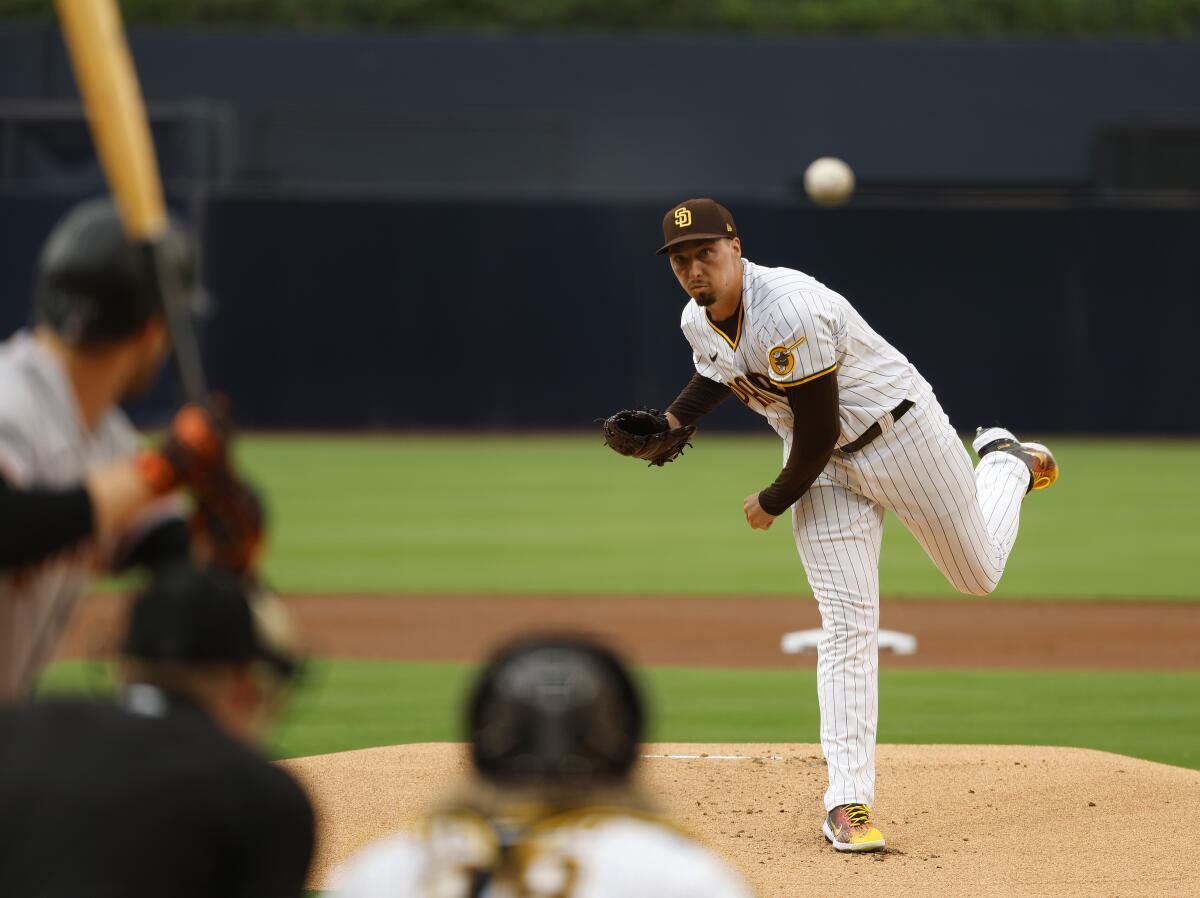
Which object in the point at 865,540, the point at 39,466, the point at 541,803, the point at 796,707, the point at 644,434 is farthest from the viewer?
the point at 796,707

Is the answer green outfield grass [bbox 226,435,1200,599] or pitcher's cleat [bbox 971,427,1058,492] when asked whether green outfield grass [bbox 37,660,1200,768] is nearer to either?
pitcher's cleat [bbox 971,427,1058,492]

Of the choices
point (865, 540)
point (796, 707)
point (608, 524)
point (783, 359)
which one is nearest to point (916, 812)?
point (865, 540)

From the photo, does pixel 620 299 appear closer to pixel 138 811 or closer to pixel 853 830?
pixel 853 830

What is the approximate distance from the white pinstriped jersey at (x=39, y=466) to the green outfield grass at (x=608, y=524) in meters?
8.13

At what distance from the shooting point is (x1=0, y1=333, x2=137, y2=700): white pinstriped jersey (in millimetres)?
2795

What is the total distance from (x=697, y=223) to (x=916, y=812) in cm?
206

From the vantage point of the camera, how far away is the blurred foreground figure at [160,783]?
1944 millimetres

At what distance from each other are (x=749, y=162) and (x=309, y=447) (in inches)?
340

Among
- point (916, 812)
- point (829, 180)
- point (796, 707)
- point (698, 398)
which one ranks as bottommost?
point (916, 812)

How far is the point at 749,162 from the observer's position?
997 inches

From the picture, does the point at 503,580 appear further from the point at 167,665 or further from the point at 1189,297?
the point at 1189,297

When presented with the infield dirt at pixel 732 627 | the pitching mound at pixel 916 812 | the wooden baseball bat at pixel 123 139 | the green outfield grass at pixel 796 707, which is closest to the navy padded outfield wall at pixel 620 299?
the infield dirt at pixel 732 627

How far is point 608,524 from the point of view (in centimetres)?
1466

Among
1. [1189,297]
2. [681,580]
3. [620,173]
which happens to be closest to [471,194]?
[620,173]
